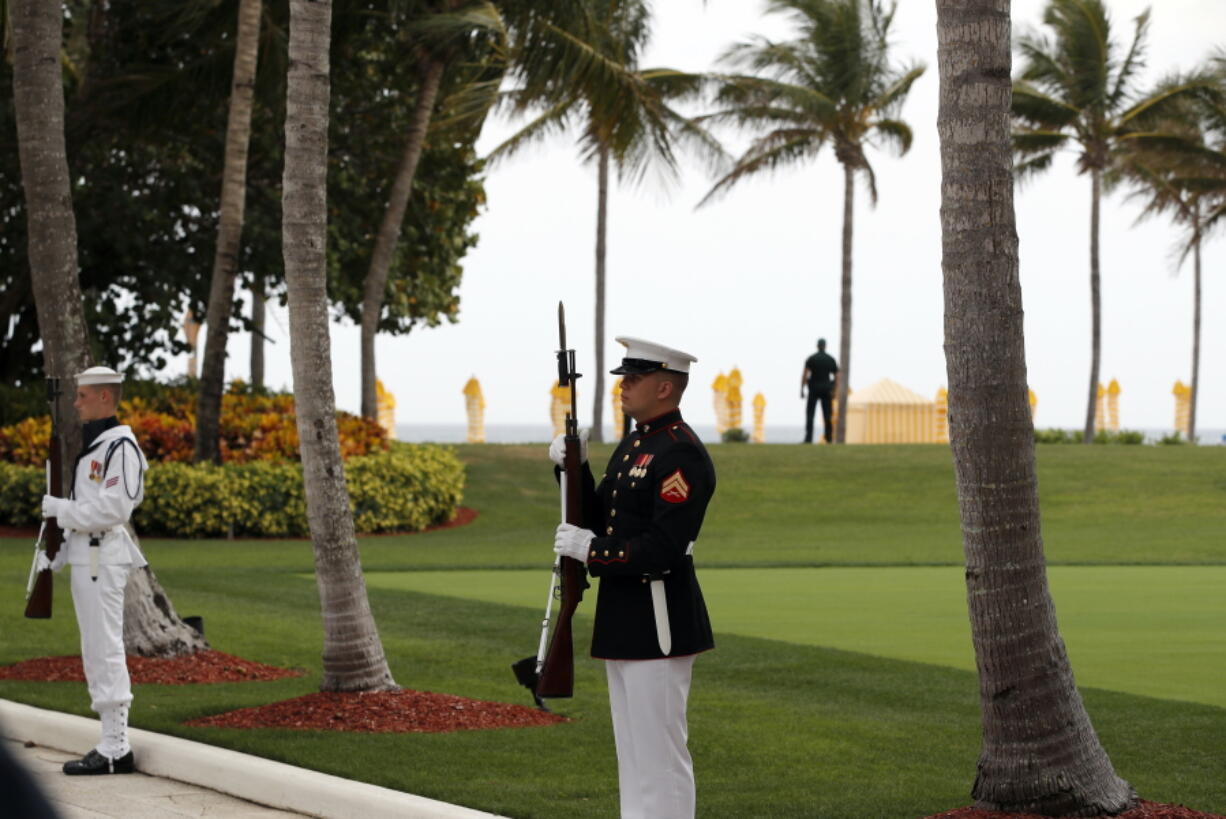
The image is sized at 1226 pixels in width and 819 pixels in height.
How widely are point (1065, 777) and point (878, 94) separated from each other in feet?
123

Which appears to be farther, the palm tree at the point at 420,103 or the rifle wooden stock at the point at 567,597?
the palm tree at the point at 420,103

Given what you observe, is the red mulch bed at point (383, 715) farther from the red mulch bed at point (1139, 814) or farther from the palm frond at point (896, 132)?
the palm frond at point (896, 132)

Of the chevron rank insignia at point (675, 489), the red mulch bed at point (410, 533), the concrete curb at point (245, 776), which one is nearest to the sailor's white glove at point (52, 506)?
the concrete curb at point (245, 776)

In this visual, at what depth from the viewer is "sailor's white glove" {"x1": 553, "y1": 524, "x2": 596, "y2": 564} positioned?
575 cm

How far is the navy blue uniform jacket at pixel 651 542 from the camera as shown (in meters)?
5.67

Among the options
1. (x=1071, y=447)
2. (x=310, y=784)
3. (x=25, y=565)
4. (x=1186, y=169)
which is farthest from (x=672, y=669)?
(x=1186, y=169)

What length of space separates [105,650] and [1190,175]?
4627 cm

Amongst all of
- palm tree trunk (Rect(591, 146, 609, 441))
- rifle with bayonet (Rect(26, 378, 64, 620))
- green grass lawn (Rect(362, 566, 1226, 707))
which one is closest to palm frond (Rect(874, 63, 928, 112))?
palm tree trunk (Rect(591, 146, 609, 441))

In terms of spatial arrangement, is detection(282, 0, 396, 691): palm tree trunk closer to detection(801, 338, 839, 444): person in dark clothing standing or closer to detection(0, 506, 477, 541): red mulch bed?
detection(0, 506, 477, 541): red mulch bed

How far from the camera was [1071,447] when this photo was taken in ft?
115

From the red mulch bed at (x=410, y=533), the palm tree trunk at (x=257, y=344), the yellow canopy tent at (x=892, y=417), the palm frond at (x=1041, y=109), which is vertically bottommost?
the red mulch bed at (x=410, y=533)

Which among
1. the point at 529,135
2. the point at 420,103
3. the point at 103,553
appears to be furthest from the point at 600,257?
the point at 103,553

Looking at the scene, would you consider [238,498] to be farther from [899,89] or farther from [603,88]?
[899,89]

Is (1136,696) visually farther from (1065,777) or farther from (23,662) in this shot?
(23,662)
